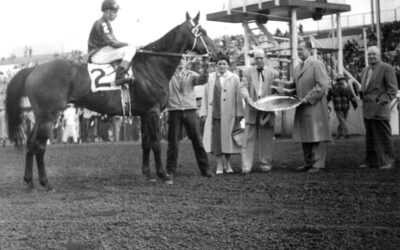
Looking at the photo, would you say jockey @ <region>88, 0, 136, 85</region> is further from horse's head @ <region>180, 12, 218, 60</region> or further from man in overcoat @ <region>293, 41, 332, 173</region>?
man in overcoat @ <region>293, 41, 332, 173</region>

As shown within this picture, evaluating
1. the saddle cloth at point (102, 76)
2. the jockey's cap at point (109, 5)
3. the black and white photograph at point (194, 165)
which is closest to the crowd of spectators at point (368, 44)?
the black and white photograph at point (194, 165)

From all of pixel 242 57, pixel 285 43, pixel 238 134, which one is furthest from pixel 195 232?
pixel 285 43

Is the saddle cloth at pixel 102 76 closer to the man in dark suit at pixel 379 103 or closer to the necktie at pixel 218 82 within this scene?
the necktie at pixel 218 82

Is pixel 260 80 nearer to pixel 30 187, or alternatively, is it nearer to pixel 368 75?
pixel 368 75

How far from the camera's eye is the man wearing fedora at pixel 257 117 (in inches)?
402

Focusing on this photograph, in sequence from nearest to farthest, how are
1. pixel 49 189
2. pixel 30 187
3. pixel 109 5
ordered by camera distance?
pixel 49 189, pixel 30 187, pixel 109 5

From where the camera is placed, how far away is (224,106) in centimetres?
1023

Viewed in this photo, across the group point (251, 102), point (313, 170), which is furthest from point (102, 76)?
point (313, 170)

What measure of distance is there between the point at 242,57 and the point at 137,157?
1192 cm

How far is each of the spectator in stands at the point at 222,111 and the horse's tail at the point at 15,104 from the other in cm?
316

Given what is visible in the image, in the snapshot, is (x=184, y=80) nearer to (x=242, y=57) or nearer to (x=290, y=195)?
(x=290, y=195)

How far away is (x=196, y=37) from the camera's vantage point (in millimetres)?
9883

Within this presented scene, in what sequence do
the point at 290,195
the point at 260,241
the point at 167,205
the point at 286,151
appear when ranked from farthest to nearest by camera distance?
the point at 286,151
the point at 290,195
the point at 167,205
the point at 260,241

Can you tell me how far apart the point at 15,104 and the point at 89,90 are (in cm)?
119
